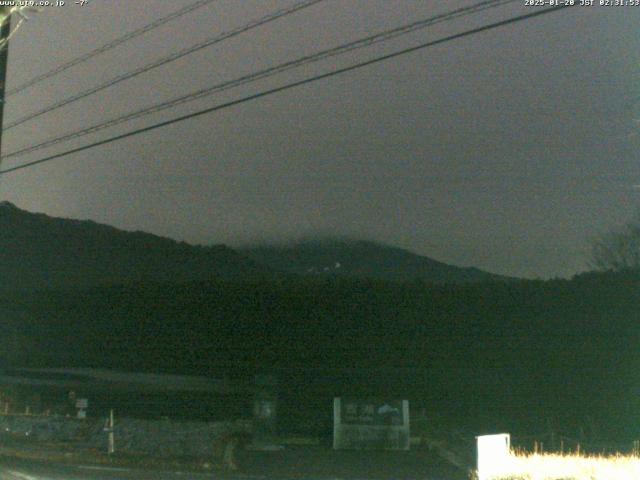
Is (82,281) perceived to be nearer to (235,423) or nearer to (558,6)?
(235,423)

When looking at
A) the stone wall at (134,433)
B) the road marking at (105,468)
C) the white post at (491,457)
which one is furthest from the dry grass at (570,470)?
the stone wall at (134,433)

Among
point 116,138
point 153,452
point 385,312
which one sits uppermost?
point 116,138

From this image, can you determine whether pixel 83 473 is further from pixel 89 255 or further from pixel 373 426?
pixel 89 255

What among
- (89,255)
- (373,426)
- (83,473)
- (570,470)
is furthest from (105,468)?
(89,255)

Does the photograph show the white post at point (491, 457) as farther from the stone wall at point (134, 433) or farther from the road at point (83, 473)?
the stone wall at point (134, 433)

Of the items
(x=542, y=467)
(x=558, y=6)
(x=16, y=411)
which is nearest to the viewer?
(x=558, y=6)

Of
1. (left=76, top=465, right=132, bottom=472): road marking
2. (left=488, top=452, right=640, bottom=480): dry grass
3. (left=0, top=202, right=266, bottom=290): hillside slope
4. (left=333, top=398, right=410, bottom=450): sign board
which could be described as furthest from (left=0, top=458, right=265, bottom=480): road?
(left=0, top=202, right=266, bottom=290): hillside slope

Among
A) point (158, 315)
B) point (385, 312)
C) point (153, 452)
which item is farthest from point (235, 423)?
point (158, 315)
